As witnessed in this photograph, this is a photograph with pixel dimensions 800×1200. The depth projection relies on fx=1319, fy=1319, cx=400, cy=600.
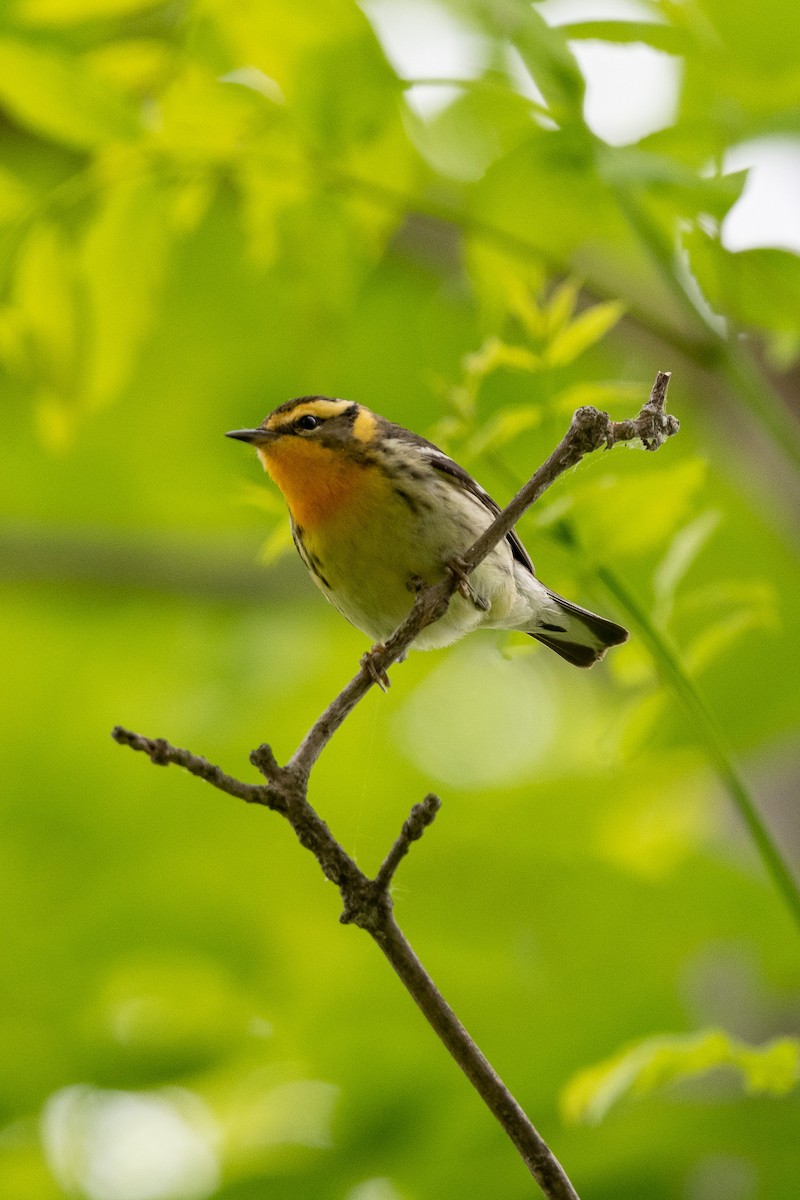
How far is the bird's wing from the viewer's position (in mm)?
3477

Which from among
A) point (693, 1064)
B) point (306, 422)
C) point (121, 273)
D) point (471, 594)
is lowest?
point (693, 1064)

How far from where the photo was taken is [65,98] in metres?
2.68

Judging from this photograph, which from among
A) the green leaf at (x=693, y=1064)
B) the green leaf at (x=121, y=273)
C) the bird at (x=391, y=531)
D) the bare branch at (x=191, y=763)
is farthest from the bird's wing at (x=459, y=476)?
the bare branch at (x=191, y=763)

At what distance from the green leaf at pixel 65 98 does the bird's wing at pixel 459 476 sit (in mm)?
1108

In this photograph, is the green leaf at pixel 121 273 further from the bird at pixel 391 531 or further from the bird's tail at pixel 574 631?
the bird's tail at pixel 574 631

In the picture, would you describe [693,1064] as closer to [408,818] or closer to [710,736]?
[710,736]

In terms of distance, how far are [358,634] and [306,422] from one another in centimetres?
Result: 198

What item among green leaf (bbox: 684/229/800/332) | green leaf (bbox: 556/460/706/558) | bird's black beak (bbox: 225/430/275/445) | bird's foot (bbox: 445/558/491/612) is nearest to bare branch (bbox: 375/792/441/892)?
green leaf (bbox: 556/460/706/558)

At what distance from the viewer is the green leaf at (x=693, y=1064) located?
6.37 feet

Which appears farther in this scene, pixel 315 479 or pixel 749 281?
pixel 315 479

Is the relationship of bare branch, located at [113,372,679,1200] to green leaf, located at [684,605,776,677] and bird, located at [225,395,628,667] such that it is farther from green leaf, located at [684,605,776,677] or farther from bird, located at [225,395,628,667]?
bird, located at [225,395,628,667]

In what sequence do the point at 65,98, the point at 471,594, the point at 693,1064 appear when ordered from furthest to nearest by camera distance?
the point at 471,594 → the point at 65,98 → the point at 693,1064

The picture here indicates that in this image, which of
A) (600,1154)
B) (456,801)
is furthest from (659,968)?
(456,801)

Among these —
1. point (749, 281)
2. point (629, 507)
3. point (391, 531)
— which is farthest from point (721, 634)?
point (391, 531)
